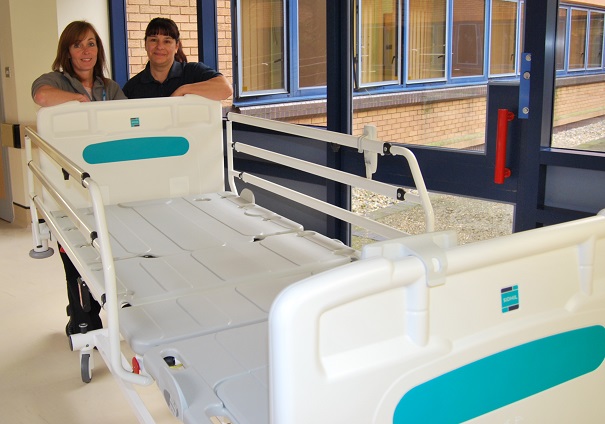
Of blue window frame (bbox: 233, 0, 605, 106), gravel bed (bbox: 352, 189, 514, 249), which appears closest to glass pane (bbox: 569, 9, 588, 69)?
blue window frame (bbox: 233, 0, 605, 106)

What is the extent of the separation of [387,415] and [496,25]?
262cm

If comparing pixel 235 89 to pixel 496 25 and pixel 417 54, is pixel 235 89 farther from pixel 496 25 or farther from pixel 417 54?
pixel 496 25

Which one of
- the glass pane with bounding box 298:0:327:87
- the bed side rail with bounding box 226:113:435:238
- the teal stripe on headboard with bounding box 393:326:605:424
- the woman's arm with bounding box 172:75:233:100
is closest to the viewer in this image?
the teal stripe on headboard with bounding box 393:326:605:424

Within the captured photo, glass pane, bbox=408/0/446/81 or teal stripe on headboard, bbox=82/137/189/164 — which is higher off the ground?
glass pane, bbox=408/0/446/81

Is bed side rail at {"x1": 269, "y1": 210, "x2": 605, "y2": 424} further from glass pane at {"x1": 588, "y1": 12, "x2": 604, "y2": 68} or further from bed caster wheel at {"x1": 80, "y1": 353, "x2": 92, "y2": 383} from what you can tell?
bed caster wheel at {"x1": 80, "y1": 353, "x2": 92, "y2": 383}

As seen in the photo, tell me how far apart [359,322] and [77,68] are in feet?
9.15

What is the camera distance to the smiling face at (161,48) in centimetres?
386

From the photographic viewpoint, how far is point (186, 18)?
20.2 feet

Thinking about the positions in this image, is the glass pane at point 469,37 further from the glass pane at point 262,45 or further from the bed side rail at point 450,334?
the bed side rail at point 450,334

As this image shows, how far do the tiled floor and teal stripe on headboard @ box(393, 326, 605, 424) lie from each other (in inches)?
64.5

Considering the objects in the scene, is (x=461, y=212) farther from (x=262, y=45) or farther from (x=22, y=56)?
(x=22, y=56)

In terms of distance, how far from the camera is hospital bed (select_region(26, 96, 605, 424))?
1.30 meters

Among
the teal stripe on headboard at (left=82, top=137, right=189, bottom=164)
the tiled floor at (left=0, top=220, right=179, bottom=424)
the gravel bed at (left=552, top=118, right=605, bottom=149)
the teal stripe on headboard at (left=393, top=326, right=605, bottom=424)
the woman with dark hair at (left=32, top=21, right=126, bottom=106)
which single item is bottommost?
the tiled floor at (left=0, top=220, right=179, bottom=424)

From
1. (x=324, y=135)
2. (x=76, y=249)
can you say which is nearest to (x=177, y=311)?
(x=76, y=249)
